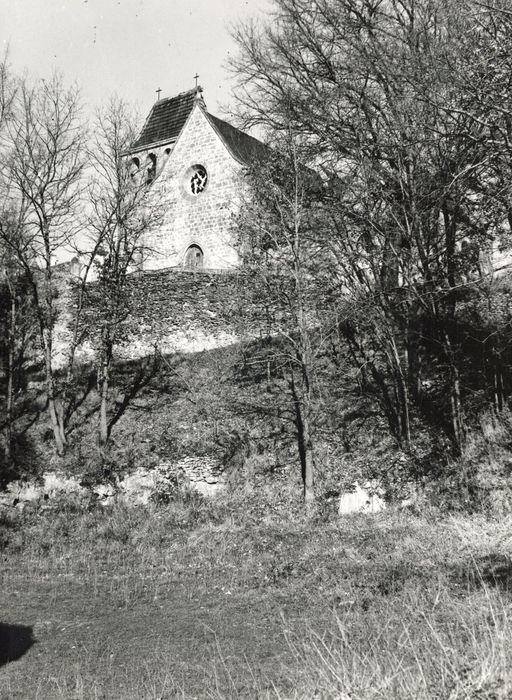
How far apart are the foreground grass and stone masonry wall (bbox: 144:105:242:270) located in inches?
499

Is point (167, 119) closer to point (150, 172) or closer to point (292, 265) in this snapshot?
point (150, 172)

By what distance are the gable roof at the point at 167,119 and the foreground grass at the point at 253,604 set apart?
28088 millimetres

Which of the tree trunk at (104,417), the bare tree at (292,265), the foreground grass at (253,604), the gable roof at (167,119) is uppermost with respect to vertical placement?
the gable roof at (167,119)

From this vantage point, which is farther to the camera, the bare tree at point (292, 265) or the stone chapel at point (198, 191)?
the stone chapel at point (198, 191)

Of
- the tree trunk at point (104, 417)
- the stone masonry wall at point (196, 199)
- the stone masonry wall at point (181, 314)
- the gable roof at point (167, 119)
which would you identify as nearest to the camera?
the tree trunk at point (104, 417)

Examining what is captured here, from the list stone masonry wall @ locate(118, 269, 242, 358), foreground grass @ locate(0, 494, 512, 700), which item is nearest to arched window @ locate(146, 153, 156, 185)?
stone masonry wall @ locate(118, 269, 242, 358)

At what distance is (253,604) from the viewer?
837cm

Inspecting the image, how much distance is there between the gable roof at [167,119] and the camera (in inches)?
1429

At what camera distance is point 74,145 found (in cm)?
1560

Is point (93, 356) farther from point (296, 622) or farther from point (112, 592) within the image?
point (296, 622)

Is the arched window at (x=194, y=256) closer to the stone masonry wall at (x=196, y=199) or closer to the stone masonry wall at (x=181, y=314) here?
the stone masonry wall at (x=196, y=199)

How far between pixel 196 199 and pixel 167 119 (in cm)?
1594

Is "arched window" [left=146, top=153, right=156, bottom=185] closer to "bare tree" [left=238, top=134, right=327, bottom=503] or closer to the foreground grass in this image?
"bare tree" [left=238, top=134, right=327, bottom=503]

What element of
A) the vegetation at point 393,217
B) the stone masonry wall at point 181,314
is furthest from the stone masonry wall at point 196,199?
the vegetation at point 393,217
